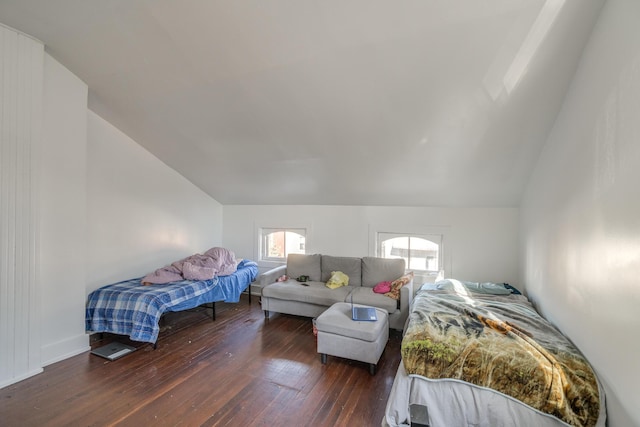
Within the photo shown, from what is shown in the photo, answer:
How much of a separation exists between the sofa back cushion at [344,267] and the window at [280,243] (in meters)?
0.72

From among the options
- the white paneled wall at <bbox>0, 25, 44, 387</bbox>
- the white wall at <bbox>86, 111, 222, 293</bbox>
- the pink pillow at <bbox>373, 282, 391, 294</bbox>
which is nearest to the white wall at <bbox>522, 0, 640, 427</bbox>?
the pink pillow at <bbox>373, 282, 391, 294</bbox>

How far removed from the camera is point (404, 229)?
164 inches

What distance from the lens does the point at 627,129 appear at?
4.75 feet

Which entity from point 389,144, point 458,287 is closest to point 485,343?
point 458,287

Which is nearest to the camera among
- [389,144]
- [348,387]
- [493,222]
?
[348,387]

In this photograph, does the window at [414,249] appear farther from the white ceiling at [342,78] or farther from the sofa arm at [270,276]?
the sofa arm at [270,276]

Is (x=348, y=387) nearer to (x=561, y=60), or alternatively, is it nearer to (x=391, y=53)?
(x=391, y=53)

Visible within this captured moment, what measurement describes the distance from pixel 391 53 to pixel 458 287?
2.62 m

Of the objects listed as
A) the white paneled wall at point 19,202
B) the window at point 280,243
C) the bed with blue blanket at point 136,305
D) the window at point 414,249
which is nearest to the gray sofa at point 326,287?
the window at point 414,249

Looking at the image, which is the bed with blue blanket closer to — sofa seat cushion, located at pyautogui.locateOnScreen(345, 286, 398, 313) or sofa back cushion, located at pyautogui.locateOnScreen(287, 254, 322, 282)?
sofa back cushion, located at pyautogui.locateOnScreen(287, 254, 322, 282)

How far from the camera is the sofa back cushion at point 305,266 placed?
4285 millimetres

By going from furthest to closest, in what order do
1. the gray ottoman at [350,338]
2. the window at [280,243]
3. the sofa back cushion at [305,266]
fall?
1. the window at [280,243]
2. the sofa back cushion at [305,266]
3. the gray ottoman at [350,338]

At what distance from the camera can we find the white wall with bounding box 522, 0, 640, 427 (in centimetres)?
139

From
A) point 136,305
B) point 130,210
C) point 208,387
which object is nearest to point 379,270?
point 208,387
